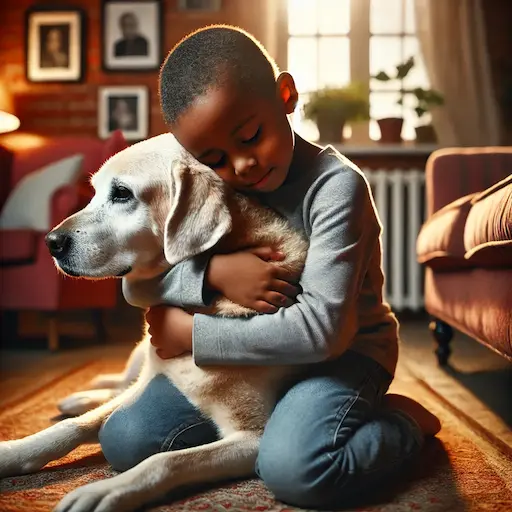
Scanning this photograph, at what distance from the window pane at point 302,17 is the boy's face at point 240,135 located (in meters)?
3.24

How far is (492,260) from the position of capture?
164cm

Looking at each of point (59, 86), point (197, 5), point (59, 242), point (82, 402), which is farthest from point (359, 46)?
point (59, 242)

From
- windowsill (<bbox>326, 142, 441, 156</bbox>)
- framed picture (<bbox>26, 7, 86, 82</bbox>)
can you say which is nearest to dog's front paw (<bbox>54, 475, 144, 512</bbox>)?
windowsill (<bbox>326, 142, 441, 156</bbox>)

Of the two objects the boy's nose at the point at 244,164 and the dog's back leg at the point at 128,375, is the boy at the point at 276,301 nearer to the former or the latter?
the boy's nose at the point at 244,164

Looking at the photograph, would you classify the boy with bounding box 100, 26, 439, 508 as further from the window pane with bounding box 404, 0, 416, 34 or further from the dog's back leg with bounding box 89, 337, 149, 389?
the window pane with bounding box 404, 0, 416, 34

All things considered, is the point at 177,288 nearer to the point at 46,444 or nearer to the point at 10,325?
the point at 46,444

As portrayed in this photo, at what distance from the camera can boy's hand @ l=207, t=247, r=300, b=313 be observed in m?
1.07

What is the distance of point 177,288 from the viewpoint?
1.12 m

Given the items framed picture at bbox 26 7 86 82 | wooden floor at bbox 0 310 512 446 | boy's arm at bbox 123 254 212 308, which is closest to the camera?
boy's arm at bbox 123 254 212 308

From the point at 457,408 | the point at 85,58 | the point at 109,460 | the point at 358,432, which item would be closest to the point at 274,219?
the point at 358,432

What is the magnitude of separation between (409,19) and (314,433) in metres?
3.72

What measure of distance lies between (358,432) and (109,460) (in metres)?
0.50

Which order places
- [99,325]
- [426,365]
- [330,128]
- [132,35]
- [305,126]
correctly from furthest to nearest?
1. [132,35]
2. [305,126]
3. [330,128]
4. [99,325]
5. [426,365]

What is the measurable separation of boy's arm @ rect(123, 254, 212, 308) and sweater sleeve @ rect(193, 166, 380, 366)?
0.05m
